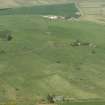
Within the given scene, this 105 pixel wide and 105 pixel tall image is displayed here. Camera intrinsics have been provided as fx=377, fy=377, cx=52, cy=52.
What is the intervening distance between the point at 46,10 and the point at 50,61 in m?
72.6

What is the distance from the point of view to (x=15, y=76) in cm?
6388

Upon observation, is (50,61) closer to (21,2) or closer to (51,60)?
(51,60)

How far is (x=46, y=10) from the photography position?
146 m

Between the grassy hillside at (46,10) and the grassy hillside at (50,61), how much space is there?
78.8 feet

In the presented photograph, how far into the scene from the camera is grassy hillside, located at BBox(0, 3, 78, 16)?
140m

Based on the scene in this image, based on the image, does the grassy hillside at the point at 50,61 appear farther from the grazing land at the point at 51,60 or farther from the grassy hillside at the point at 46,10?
the grassy hillside at the point at 46,10

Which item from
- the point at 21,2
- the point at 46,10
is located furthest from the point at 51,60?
the point at 21,2

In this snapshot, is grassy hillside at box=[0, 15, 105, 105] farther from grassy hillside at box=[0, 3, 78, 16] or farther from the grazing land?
grassy hillside at box=[0, 3, 78, 16]

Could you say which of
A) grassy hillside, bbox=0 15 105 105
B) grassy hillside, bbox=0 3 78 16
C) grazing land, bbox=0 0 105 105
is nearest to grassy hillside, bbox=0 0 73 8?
grassy hillside, bbox=0 3 78 16

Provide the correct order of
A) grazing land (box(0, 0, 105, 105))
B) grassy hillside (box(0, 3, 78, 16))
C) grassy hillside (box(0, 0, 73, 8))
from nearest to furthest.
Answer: grazing land (box(0, 0, 105, 105)) → grassy hillside (box(0, 3, 78, 16)) → grassy hillside (box(0, 0, 73, 8))

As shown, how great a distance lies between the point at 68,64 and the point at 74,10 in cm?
7517

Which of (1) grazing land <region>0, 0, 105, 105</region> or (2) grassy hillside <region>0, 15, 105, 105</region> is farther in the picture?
(2) grassy hillside <region>0, 15, 105, 105</region>

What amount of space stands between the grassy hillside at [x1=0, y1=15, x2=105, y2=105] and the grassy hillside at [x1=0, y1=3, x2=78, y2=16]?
2401 cm

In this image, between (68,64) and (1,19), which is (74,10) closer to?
(1,19)
